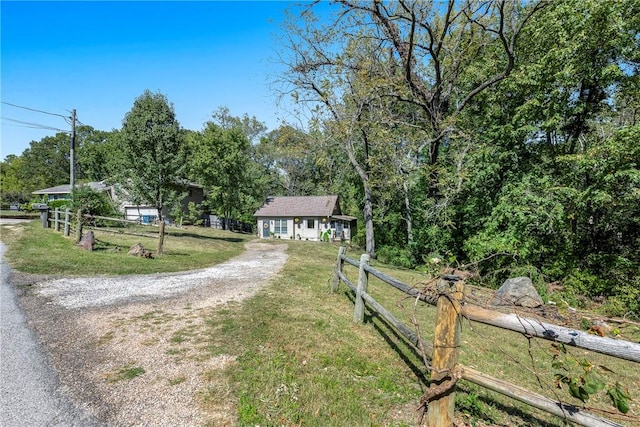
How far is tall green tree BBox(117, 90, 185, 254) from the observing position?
16656mm

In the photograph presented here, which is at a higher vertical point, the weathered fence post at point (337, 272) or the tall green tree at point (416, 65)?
the tall green tree at point (416, 65)

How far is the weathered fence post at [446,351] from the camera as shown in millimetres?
2471

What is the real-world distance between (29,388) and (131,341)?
1202 mm

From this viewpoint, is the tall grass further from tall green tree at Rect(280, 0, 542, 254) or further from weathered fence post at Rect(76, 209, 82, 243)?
tall green tree at Rect(280, 0, 542, 254)

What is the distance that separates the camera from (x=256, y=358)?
404cm

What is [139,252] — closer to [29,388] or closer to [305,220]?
[29,388]

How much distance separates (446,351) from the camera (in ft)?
8.29

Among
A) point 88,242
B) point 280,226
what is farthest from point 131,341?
point 280,226

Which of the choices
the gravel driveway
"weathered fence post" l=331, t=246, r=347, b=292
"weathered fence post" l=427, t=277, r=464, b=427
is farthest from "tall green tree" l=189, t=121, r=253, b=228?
"weathered fence post" l=427, t=277, r=464, b=427

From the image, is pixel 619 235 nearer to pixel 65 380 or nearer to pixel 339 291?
pixel 339 291

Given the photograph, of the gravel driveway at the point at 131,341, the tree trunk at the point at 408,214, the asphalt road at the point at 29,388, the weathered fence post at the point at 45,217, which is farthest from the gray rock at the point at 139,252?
the tree trunk at the point at 408,214

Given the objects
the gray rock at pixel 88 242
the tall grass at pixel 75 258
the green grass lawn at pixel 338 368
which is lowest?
the green grass lawn at pixel 338 368

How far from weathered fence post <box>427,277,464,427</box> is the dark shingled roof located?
27.5 m

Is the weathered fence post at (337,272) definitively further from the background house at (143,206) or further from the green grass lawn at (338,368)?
the background house at (143,206)
